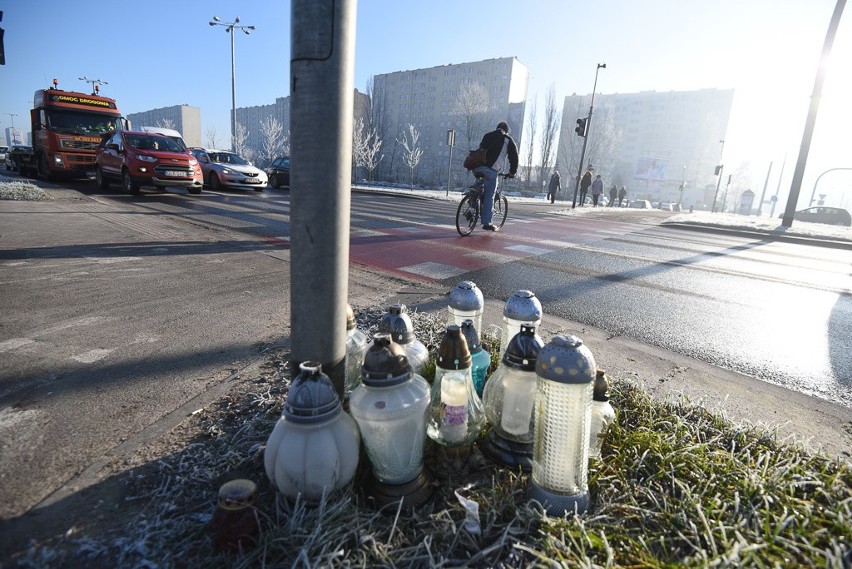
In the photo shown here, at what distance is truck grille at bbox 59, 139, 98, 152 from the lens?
15.7m

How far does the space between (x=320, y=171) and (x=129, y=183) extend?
46.5ft

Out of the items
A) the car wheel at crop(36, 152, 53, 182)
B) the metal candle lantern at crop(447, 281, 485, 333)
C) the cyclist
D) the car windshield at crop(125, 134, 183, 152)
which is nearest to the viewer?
the metal candle lantern at crop(447, 281, 485, 333)

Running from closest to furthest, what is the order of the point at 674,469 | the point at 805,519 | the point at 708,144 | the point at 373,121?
the point at 805,519 < the point at 674,469 < the point at 373,121 < the point at 708,144

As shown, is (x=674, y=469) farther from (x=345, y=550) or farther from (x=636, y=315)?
(x=636, y=315)

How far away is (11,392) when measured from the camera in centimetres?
217

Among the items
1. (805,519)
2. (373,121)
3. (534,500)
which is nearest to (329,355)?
(534,500)

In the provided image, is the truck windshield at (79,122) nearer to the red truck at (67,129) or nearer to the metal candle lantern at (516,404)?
the red truck at (67,129)

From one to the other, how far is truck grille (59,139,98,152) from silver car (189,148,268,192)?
3113 mm

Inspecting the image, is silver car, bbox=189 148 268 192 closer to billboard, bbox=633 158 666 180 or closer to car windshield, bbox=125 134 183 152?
car windshield, bbox=125 134 183 152

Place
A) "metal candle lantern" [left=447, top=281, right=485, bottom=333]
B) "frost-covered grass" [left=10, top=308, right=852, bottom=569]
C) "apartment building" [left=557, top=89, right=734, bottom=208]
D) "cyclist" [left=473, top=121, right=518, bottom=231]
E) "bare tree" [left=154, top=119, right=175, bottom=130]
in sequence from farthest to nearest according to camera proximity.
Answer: "apartment building" [left=557, top=89, right=734, bottom=208], "bare tree" [left=154, top=119, right=175, bottom=130], "cyclist" [left=473, top=121, right=518, bottom=231], "metal candle lantern" [left=447, top=281, right=485, bottom=333], "frost-covered grass" [left=10, top=308, right=852, bottom=569]

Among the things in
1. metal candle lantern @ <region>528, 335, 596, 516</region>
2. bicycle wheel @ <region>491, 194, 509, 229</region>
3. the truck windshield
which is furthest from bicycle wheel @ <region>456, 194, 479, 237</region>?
the truck windshield

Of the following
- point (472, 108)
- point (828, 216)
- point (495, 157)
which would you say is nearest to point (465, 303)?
point (495, 157)

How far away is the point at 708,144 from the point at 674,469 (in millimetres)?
120045

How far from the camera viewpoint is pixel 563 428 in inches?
59.2
